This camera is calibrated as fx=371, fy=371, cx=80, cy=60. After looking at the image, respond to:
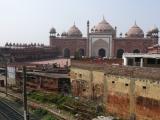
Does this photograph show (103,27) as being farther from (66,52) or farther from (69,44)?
(66,52)

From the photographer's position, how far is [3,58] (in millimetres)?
50781

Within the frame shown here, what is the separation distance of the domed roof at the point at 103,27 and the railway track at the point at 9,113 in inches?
1157

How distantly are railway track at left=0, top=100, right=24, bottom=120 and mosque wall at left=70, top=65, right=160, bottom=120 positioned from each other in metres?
5.25

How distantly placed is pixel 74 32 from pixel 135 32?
10198 millimetres

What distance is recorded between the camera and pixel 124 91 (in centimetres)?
2142

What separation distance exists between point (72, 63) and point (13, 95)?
613cm

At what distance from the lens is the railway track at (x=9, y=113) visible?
24.6 meters

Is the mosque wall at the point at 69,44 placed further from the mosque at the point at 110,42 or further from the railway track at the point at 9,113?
the railway track at the point at 9,113

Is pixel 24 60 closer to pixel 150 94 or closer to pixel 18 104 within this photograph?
pixel 18 104

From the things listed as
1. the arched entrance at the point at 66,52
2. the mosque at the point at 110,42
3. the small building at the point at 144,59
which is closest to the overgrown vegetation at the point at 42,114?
the small building at the point at 144,59

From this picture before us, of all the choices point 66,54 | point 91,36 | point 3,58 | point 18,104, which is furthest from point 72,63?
point 66,54

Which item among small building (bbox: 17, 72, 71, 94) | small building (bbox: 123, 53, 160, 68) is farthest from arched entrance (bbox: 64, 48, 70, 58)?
small building (bbox: 123, 53, 160, 68)

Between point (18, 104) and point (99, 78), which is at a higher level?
point (99, 78)

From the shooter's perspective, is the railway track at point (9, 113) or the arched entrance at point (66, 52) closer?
the railway track at point (9, 113)
